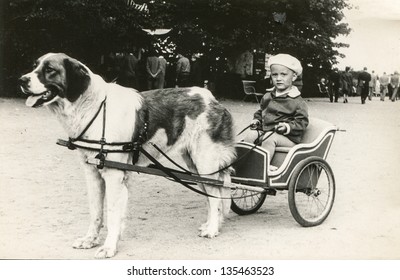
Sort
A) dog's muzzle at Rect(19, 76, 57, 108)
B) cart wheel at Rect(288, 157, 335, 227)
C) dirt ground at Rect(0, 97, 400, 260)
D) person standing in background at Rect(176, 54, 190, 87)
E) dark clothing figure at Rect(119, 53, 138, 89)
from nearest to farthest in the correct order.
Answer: dog's muzzle at Rect(19, 76, 57, 108)
dirt ground at Rect(0, 97, 400, 260)
cart wheel at Rect(288, 157, 335, 227)
dark clothing figure at Rect(119, 53, 138, 89)
person standing in background at Rect(176, 54, 190, 87)

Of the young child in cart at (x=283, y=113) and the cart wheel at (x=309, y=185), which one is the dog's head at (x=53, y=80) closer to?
the young child in cart at (x=283, y=113)

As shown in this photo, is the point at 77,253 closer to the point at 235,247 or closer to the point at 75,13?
the point at 235,247

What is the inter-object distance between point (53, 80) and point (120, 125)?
2.43 feet

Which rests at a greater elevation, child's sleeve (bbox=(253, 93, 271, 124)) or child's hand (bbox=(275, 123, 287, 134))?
child's sleeve (bbox=(253, 93, 271, 124))

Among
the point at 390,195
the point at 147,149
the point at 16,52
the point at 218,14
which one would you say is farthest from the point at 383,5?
the point at 16,52

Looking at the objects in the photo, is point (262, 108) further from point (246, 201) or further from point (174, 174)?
point (174, 174)

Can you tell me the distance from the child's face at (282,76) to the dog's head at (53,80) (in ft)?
7.71

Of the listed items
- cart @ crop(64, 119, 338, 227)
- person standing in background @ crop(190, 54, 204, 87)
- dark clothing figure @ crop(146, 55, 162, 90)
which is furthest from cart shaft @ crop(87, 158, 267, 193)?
person standing in background @ crop(190, 54, 204, 87)

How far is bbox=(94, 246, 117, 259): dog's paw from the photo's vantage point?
5.07 meters

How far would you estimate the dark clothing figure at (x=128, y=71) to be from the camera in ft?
60.7

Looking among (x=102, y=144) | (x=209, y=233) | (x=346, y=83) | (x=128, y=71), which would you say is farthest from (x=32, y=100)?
(x=346, y=83)

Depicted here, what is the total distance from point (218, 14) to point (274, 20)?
11.4 ft

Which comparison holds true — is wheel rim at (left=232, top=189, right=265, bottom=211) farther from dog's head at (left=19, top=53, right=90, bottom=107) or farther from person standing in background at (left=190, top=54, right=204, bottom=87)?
person standing in background at (left=190, top=54, right=204, bottom=87)

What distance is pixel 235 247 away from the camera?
5.48m
